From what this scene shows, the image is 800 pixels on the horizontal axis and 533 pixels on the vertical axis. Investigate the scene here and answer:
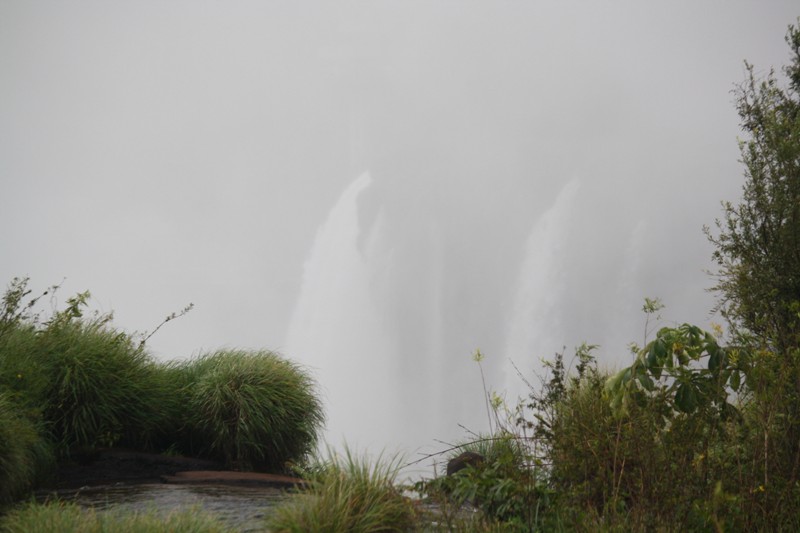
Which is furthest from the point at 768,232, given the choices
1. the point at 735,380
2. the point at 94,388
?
the point at 94,388

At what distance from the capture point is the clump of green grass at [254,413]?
738 centimetres

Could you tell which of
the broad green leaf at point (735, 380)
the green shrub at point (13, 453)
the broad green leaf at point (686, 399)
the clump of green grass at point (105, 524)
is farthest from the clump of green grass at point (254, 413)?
the broad green leaf at point (735, 380)

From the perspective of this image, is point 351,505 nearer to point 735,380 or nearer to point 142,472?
point 735,380

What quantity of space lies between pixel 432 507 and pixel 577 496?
1394 millimetres

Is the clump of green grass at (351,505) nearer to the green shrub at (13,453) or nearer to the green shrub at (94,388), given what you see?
the green shrub at (13,453)

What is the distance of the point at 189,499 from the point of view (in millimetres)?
4996

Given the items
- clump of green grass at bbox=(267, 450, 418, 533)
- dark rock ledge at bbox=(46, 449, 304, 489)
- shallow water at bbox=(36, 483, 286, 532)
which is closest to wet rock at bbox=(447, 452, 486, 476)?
dark rock ledge at bbox=(46, 449, 304, 489)

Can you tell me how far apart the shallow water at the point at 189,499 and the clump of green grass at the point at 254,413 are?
161 centimetres

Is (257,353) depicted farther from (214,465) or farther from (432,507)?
(432,507)

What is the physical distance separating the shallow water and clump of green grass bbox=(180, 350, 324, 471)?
5.29 feet

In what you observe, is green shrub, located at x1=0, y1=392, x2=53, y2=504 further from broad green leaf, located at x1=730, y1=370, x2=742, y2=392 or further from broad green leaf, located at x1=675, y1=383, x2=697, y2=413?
broad green leaf, located at x1=730, y1=370, x2=742, y2=392

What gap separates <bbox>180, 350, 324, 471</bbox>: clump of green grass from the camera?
24.2ft

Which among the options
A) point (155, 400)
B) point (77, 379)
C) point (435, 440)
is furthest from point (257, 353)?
point (435, 440)

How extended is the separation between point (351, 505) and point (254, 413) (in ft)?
12.9
